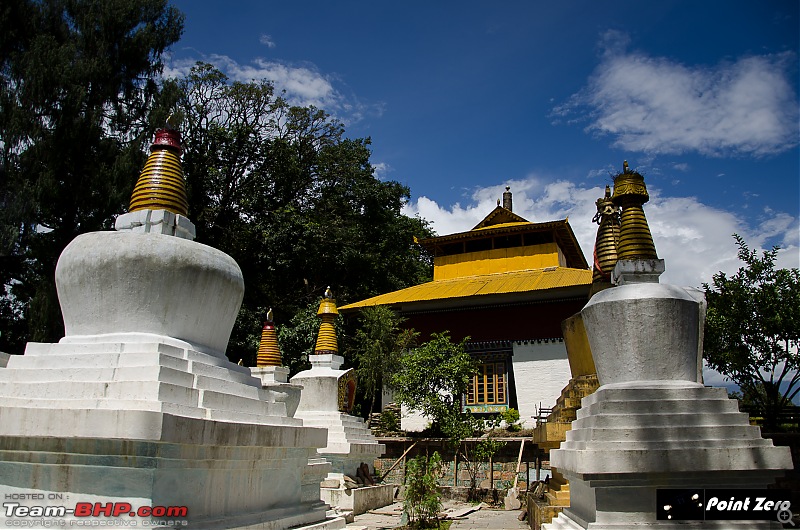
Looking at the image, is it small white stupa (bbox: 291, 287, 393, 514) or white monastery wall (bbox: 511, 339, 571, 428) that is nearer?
small white stupa (bbox: 291, 287, 393, 514)

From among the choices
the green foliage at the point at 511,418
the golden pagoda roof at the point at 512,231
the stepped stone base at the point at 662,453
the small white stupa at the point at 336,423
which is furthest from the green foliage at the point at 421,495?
the golden pagoda roof at the point at 512,231

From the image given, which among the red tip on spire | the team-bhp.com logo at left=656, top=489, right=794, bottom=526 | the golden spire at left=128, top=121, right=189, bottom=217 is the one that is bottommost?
the team-bhp.com logo at left=656, top=489, right=794, bottom=526

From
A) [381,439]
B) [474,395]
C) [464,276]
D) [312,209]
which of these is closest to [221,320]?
[381,439]

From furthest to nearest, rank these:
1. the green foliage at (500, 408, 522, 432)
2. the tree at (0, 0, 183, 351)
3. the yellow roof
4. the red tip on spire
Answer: the yellow roof < the green foliage at (500, 408, 522, 432) < the tree at (0, 0, 183, 351) < the red tip on spire

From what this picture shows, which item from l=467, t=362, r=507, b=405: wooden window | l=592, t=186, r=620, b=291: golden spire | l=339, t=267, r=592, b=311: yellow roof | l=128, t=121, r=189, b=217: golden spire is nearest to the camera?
l=128, t=121, r=189, b=217: golden spire

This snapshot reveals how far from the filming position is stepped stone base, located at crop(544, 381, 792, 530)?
522 cm

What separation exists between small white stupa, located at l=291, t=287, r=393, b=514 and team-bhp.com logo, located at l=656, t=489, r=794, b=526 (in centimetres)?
881

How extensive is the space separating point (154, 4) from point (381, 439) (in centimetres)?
A: 1768

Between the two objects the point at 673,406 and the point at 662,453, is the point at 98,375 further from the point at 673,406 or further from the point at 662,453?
the point at 673,406

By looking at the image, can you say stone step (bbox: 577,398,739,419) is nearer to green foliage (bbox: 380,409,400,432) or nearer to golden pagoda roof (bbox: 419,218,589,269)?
green foliage (bbox: 380,409,400,432)

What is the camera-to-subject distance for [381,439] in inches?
824

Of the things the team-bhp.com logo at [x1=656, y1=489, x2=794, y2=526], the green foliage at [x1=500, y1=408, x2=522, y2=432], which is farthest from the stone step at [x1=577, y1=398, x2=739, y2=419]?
the green foliage at [x1=500, y1=408, x2=522, y2=432]

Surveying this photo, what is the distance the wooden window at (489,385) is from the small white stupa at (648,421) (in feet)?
56.7

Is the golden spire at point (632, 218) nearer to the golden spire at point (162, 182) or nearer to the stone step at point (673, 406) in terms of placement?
the stone step at point (673, 406)
